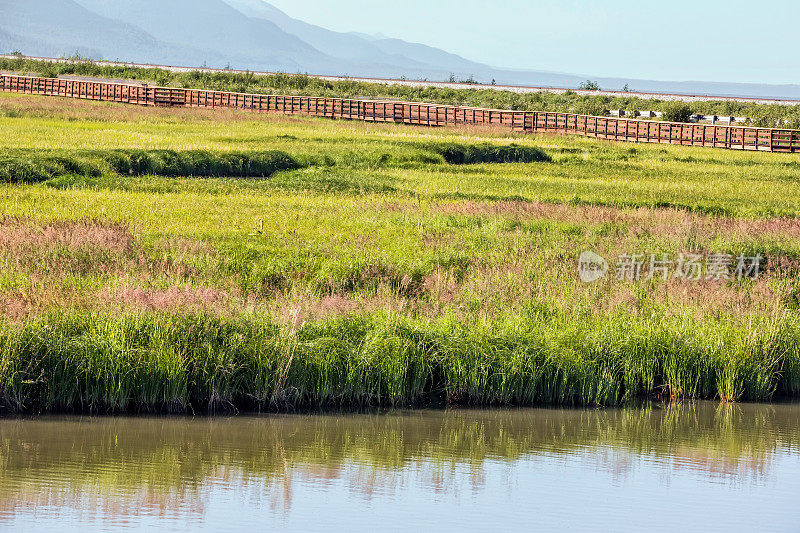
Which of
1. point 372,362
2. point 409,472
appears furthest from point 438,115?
point 409,472

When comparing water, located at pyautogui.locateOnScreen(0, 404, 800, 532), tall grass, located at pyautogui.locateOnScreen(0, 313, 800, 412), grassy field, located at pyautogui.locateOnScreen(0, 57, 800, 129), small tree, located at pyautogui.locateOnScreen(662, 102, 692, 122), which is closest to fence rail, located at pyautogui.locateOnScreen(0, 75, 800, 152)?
small tree, located at pyautogui.locateOnScreen(662, 102, 692, 122)

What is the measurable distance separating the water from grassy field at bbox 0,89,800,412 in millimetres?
477

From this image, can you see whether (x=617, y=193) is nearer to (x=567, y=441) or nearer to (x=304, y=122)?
(x=567, y=441)

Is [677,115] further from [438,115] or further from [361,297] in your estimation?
[361,297]

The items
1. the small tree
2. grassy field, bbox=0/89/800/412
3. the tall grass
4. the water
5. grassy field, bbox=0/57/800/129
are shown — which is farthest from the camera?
grassy field, bbox=0/57/800/129

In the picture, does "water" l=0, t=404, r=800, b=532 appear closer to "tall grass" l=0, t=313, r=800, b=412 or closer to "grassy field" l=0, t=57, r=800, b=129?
"tall grass" l=0, t=313, r=800, b=412

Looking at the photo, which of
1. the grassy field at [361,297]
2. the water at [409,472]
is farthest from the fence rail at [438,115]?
the water at [409,472]

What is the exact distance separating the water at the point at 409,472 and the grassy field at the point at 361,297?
48cm

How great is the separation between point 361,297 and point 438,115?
177ft

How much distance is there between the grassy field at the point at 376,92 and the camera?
9631cm

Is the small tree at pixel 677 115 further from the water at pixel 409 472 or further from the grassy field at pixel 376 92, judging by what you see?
the water at pixel 409 472

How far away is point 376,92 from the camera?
11156 centimetres

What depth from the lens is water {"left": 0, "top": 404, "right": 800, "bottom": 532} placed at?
31.2 ft

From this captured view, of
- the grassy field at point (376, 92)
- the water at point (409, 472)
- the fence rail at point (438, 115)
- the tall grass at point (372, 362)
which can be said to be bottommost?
the water at point (409, 472)
